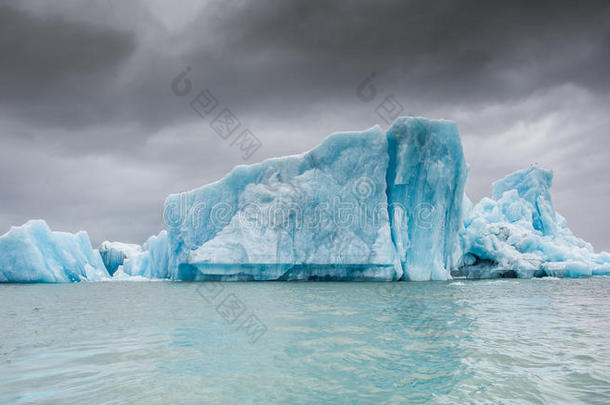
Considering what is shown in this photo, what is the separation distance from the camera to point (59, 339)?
5.86 meters

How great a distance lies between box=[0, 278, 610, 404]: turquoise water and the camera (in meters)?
3.36

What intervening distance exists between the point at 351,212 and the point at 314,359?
16933 millimetres

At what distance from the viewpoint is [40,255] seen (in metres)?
26.8

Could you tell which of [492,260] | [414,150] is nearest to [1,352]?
[414,150]

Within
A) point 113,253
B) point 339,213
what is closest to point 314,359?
point 339,213

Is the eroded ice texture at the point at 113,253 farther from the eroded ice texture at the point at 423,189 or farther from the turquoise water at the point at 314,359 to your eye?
the turquoise water at the point at 314,359

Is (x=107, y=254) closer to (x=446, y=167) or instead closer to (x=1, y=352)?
(x=446, y=167)

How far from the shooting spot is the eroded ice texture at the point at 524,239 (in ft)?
85.4

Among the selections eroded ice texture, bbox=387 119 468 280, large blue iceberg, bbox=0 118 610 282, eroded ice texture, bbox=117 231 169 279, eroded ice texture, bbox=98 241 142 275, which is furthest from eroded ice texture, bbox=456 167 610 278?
eroded ice texture, bbox=98 241 142 275

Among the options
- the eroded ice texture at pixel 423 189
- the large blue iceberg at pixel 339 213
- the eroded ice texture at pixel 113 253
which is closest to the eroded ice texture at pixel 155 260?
the large blue iceberg at pixel 339 213

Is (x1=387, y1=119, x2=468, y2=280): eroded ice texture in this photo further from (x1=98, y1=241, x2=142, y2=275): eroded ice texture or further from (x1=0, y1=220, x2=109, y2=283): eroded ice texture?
(x1=98, y1=241, x2=142, y2=275): eroded ice texture

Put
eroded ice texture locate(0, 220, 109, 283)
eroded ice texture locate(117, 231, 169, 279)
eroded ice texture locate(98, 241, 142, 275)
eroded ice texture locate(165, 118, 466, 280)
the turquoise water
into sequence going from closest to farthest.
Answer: the turquoise water < eroded ice texture locate(165, 118, 466, 280) < eroded ice texture locate(0, 220, 109, 283) < eroded ice texture locate(117, 231, 169, 279) < eroded ice texture locate(98, 241, 142, 275)

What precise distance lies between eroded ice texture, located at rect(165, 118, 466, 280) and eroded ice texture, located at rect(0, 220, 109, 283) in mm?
12898

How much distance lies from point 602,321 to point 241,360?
6335mm
